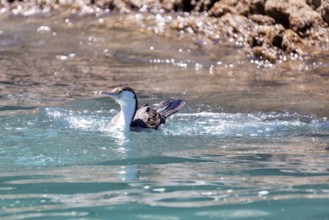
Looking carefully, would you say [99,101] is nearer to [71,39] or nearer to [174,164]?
[174,164]

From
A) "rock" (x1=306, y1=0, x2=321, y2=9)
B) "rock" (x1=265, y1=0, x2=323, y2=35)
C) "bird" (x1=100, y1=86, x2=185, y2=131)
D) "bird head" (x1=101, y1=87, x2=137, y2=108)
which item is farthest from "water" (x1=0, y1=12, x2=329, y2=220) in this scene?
"rock" (x1=306, y1=0, x2=321, y2=9)

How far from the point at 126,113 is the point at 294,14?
6902 millimetres

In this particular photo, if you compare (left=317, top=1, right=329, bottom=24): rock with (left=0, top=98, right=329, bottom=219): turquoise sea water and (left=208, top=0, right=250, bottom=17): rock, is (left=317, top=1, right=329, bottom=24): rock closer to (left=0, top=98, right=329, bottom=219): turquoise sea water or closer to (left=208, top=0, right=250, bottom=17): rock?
(left=208, top=0, right=250, bottom=17): rock

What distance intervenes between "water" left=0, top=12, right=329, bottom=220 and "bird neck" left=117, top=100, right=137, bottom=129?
16cm

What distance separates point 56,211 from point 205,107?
5.07m

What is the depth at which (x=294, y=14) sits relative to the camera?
14539mm

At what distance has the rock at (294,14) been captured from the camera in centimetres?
1444

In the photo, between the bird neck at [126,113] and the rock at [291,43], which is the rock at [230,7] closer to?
the rock at [291,43]

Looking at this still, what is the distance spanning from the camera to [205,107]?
31.8ft

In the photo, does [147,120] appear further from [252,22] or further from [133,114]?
[252,22]

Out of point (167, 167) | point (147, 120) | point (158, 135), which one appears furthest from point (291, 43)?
point (167, 167)

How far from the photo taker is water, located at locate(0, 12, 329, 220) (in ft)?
16.5

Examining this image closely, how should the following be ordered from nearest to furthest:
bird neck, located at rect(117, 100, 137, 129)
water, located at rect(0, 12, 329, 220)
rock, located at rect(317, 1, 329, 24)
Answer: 1. water, located at rect(0, 12, 329, 220)
2. bird neck, located at rect(117, 100, 137, 129)
3. rock, located at rect(317, 1, 329, 24)

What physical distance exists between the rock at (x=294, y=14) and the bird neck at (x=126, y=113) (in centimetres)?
649
